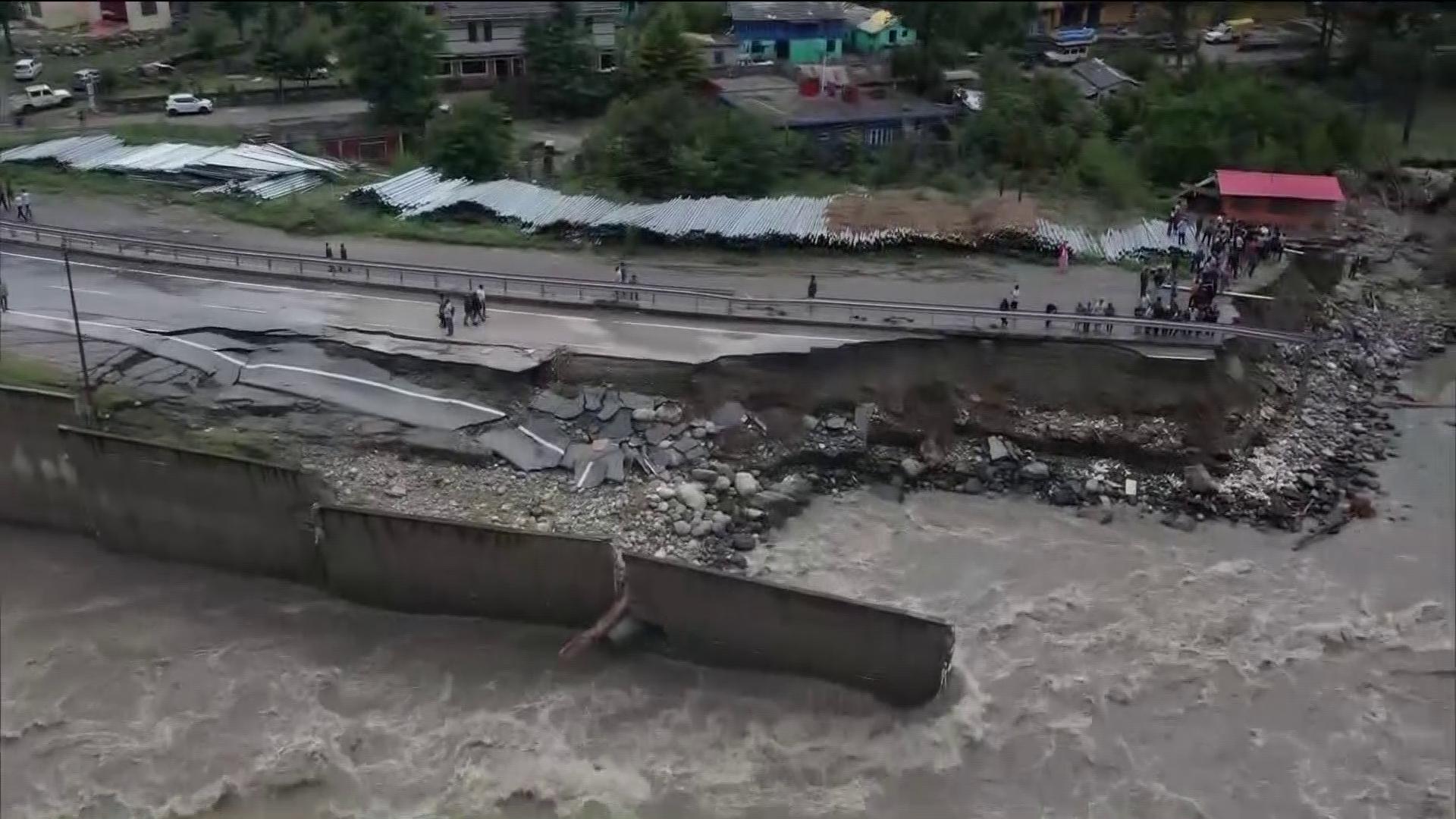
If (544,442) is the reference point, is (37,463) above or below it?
below

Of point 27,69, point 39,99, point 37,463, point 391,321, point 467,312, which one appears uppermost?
point 27,69

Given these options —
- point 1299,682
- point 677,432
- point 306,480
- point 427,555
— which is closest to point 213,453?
point 306,480

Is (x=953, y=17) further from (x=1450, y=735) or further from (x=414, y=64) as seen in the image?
(x=1450, y=735)

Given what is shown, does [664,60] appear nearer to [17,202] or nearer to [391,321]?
[391,321]

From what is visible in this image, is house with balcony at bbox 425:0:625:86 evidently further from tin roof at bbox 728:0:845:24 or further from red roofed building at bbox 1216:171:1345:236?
red roofed building at bbox 1216:171:1345:236

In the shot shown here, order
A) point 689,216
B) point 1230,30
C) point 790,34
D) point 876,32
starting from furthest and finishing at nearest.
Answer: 1. point 790,34
2. point 876,32
3. point 1230,30
4. point 689,216

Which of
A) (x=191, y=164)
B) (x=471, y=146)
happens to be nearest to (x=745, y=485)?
(x=471, y=146)

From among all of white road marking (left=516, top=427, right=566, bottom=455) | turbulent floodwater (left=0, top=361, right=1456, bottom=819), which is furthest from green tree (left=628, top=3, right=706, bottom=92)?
turbulent floodwater (left=0, top=361, right=1456, bottom=819)

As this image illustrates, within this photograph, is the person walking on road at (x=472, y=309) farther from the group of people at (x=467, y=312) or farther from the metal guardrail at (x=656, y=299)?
the metal guardrail at (x=656, y=299)
